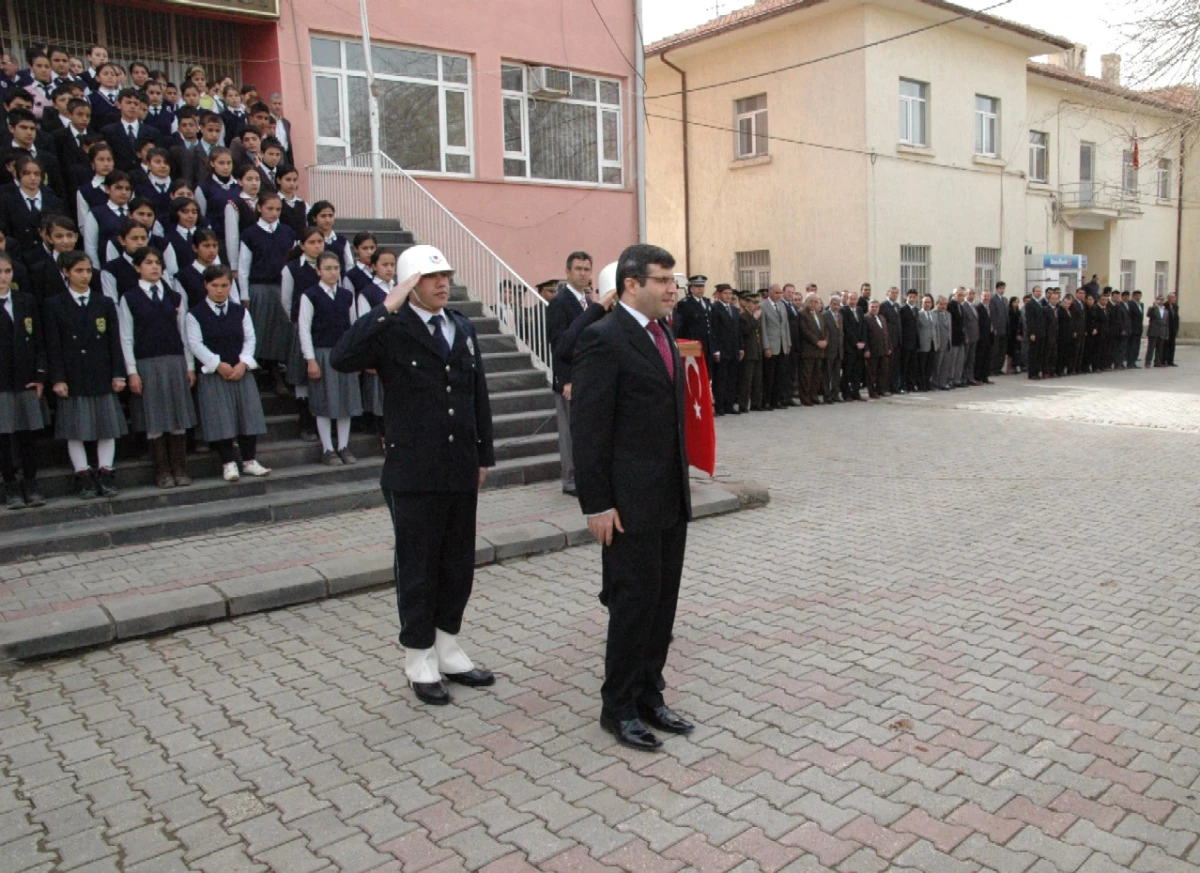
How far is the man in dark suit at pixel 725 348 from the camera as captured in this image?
1527 cm

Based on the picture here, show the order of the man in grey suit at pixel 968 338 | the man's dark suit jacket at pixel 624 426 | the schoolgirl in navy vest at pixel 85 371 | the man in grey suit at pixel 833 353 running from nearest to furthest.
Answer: the man's dark suit jacket at pixel 624 426 → the schoolgirl in navy vest at pixel 85 371 → the man in grey suit at pixel 833 353 → the man in grey suit at pixel 968 338

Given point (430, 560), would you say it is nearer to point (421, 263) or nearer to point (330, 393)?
point (421, 263)

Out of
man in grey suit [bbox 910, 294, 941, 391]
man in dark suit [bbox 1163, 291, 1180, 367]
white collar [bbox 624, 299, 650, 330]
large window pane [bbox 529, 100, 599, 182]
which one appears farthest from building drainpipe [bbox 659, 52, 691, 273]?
white collar [bbox 624, 299, 650, 330]

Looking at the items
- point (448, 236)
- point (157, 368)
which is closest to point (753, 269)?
point (448, 236)

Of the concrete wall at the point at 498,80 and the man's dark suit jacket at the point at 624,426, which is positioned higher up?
the concrete wall at the point at 498,80

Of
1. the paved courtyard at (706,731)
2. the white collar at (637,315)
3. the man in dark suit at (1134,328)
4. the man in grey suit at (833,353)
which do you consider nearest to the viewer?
the paved courtyard at (706,731)

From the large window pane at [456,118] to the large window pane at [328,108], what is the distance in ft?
6.24

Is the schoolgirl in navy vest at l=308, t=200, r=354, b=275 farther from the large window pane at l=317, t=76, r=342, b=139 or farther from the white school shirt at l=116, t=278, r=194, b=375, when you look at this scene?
the large window pane at l=317, t=76, r=342, b=139

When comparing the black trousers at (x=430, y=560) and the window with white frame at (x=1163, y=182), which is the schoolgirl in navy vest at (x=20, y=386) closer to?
the black trousers at (x=430, y=560)

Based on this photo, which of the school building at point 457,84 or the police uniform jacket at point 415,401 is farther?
the school building at point 457,84

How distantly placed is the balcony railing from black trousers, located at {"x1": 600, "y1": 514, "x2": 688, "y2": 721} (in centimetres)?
727

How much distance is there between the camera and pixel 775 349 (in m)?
16.2

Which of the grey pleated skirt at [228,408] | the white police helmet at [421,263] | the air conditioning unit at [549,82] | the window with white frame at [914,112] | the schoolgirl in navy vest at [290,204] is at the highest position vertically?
the window with white frame at [914,112]

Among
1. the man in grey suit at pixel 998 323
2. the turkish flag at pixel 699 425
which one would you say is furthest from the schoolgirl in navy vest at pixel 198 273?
the man in grey suit at pixel 998 323
